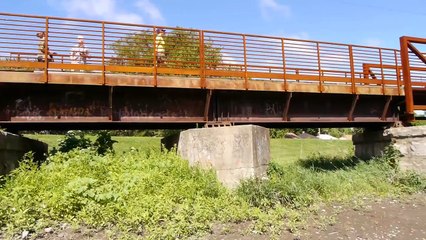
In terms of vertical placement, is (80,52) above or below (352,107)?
above

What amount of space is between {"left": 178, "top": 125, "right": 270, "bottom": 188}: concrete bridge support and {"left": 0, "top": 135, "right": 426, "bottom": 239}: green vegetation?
0.44m

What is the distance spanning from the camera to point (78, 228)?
22.9ft

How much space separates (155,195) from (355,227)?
162 inches

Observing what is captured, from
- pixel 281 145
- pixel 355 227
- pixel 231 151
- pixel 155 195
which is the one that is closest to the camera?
pixel 355 227

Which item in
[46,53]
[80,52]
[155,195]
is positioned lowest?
[155,195]

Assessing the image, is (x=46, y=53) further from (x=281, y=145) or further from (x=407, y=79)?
(x=281, y=145)

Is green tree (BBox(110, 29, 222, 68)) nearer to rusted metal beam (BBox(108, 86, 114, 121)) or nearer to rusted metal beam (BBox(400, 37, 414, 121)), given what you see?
rusted metal beam (BBox(108, 86, 114, 121))

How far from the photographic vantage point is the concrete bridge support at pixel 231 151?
1015 centimetres

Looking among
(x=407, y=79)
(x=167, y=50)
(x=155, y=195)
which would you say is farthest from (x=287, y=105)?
(x=155, y=195)

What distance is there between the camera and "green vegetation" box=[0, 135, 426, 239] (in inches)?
282

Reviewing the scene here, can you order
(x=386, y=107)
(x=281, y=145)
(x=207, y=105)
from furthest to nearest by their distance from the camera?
(x=281, y=145) → (x=386, y=107) → (x=207, y=105)

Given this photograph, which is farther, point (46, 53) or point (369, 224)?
point (46, 53)

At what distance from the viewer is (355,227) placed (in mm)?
8000

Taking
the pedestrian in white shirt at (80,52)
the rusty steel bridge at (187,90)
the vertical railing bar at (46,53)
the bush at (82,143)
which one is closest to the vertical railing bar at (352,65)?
the rusty steel bridge at (187,90)
